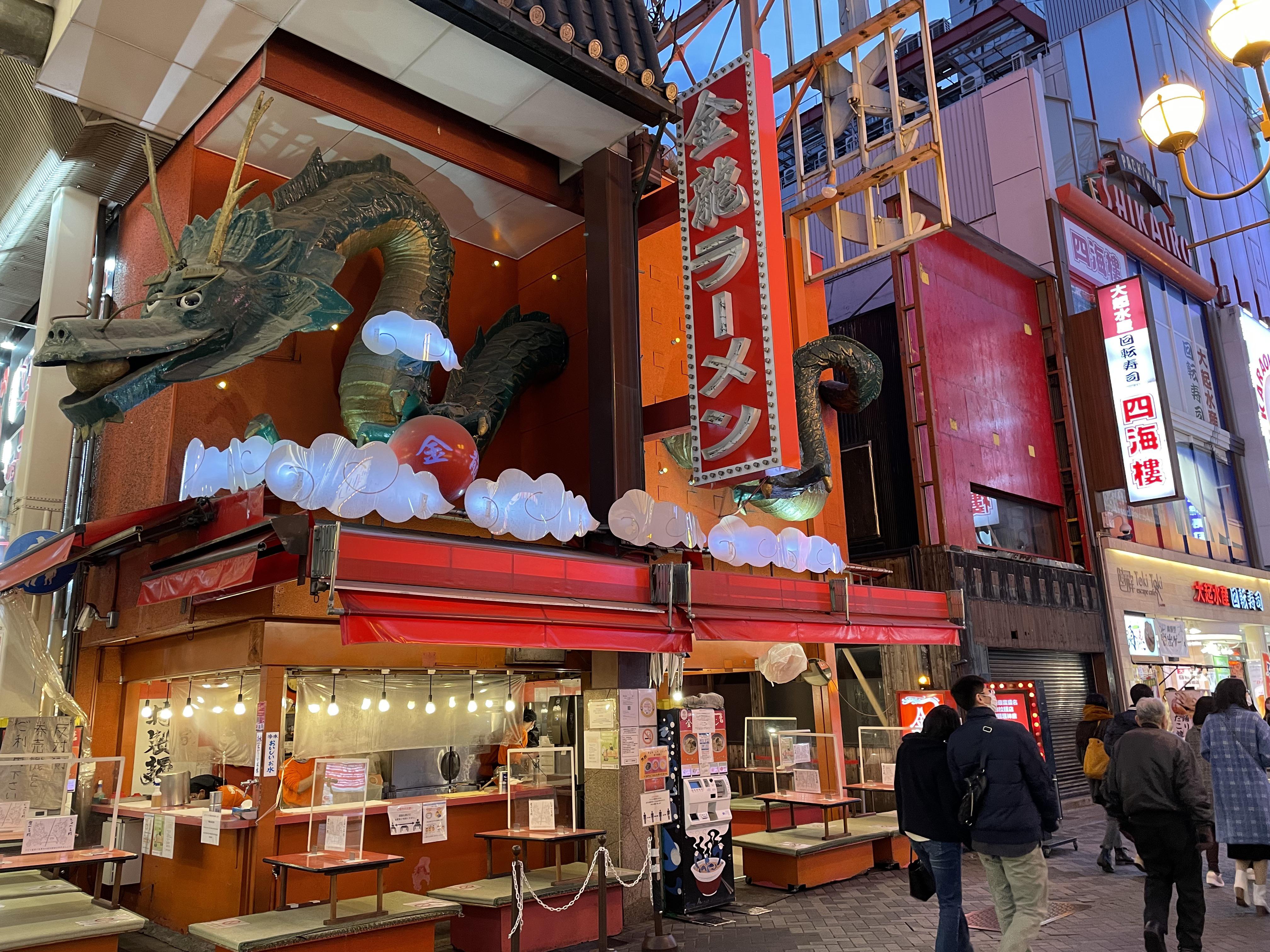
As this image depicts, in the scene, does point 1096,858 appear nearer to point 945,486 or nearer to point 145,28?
point 945,486

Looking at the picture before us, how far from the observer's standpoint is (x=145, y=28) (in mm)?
8289

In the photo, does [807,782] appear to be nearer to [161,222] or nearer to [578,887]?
[578,887]

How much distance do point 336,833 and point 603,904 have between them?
2319 millimetres

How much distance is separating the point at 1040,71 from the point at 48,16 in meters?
31.0

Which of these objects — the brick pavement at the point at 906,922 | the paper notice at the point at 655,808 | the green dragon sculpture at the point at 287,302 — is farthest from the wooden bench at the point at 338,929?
the green dragon sculpture at the point at 287,302

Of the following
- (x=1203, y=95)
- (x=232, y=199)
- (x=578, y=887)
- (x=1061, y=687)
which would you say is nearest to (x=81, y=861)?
(x=578, y=887)

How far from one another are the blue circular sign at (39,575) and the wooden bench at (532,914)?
15.9 feet

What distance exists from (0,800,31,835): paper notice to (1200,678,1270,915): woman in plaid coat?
1018 cm

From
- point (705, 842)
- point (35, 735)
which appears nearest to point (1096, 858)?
point (705, 842)

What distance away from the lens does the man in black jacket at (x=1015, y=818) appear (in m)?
5.84

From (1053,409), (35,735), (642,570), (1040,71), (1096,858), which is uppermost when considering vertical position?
(1040,71)

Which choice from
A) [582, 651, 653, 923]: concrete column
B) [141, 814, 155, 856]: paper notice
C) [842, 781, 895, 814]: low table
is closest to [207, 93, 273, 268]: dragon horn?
[582, 651, 653, 923]: concrete column

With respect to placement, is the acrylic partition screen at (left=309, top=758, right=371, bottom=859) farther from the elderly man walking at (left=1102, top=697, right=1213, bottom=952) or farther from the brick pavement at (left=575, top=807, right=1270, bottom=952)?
the elderly man walking at (left=1102, top=697, right=1213, bottom=952)

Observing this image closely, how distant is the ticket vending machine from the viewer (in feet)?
29.4
